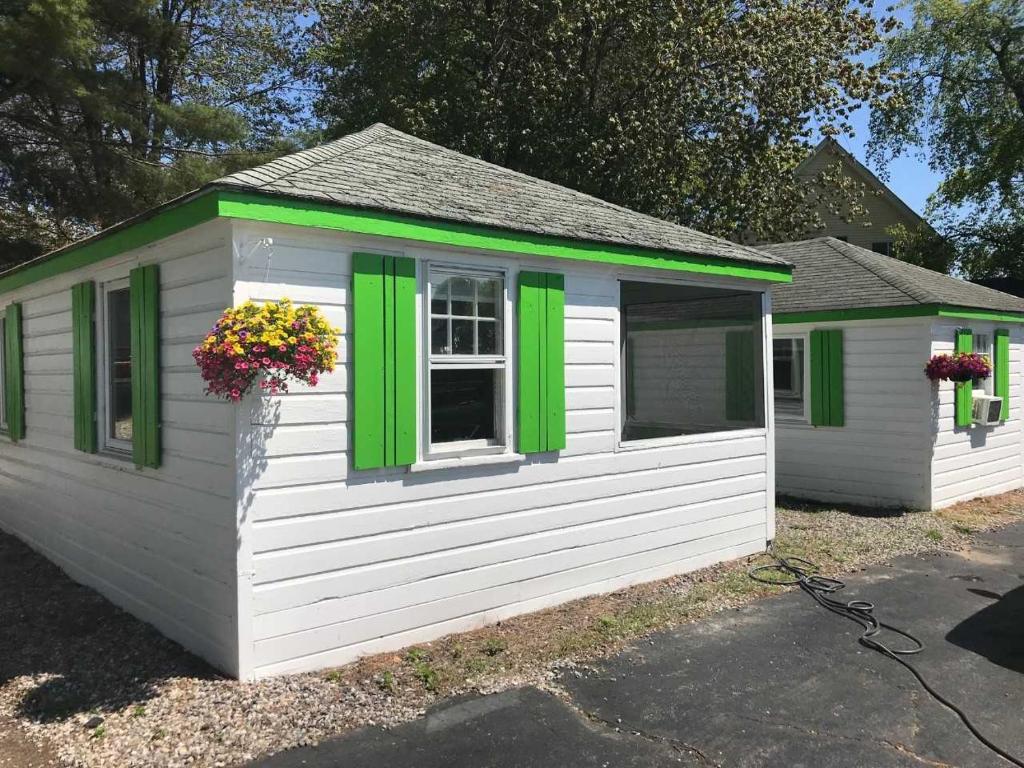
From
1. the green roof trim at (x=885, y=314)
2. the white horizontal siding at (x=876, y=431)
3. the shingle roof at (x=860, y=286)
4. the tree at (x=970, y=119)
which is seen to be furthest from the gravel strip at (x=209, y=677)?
the tree at (x=970, y=119)

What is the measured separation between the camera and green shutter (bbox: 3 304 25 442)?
23.8 ft

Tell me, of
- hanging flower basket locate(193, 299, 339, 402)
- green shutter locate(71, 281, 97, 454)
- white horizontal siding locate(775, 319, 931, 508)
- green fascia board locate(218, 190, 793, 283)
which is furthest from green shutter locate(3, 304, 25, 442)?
white horizontal siding locate(775, 319, 931, 508)

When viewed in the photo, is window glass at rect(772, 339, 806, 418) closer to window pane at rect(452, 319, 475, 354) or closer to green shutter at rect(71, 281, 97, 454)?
window pane at rect(452, 319, 475, 354)

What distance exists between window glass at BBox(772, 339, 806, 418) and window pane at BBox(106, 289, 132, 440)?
26.0 feet

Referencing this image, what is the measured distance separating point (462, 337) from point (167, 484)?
6.95 ft

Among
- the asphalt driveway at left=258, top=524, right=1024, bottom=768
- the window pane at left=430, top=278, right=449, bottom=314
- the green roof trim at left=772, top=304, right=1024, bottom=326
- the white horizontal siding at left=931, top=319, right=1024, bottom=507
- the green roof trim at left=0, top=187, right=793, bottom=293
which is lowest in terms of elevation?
the asphalt driveway at left=258, top=524, right=1024, bottom=768

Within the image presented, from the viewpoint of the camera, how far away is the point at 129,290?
5375 mm

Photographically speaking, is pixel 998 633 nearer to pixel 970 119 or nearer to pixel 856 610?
pixel 856 610

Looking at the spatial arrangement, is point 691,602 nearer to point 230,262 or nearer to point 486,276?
point 486,276

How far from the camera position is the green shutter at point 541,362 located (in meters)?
5.30

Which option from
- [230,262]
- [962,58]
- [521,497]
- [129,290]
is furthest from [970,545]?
[962,58]

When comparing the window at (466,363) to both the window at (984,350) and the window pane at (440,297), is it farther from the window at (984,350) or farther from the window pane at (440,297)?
the window at (984,350)

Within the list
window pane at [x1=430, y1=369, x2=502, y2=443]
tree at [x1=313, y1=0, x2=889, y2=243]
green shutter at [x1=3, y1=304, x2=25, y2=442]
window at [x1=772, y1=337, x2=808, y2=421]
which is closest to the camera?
window pane at [x1=430, y1=369, x2=502, y2=443]

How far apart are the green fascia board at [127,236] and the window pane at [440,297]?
4.84 ft
